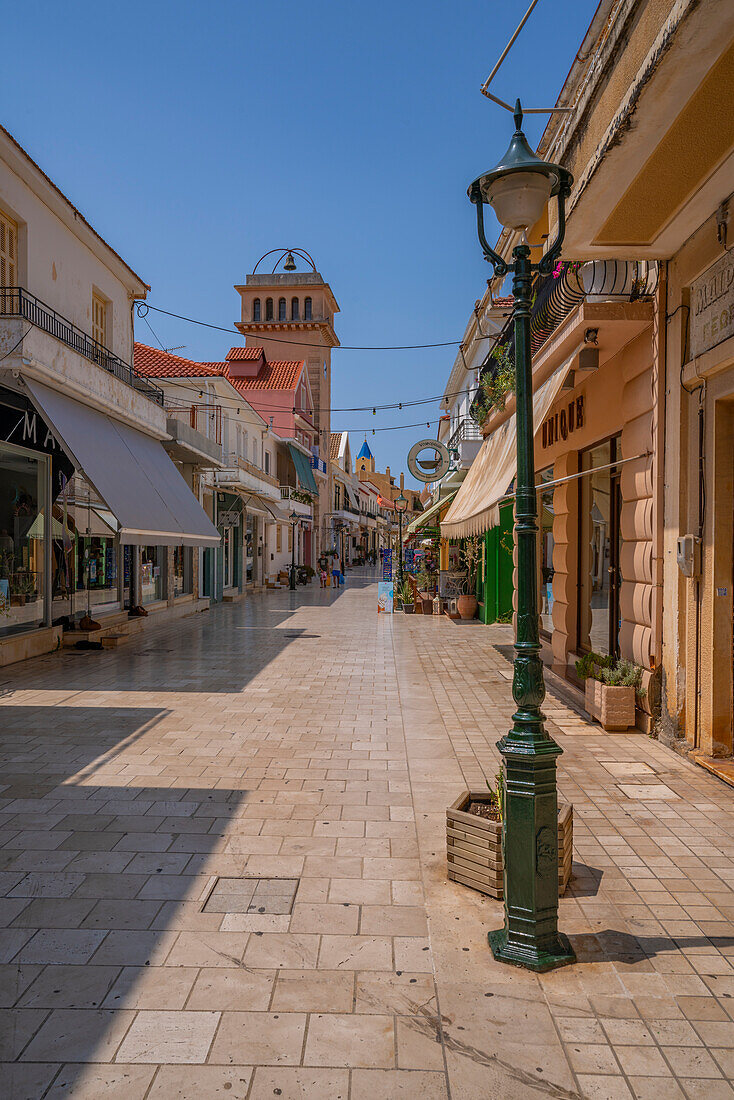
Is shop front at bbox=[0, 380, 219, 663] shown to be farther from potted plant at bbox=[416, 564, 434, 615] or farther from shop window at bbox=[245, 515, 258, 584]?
shop window at bbox=[245, 515, 258, 584]

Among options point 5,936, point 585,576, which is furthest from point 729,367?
point 5,936

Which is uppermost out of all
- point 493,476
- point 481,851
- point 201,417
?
point 201,417

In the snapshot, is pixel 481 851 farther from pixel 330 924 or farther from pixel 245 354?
pixel 245 354

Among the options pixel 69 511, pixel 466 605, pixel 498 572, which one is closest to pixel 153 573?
pixel 69 511

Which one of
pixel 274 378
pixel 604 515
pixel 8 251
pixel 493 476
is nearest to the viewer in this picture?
pixel 604 515

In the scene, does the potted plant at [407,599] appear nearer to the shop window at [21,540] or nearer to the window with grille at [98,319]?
the window with grille at [98,319]

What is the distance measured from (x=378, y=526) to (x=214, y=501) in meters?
63.1

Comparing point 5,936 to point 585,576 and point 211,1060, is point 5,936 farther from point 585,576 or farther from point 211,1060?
point 585,576

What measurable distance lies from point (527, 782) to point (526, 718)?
0.95 feet

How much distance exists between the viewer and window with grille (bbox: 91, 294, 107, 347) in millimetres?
14697

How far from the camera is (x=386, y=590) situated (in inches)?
853

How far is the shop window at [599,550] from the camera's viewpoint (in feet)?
30.6

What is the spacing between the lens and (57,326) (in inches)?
496

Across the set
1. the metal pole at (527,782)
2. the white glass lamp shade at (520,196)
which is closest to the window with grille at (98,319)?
the white glass lamp shade at (520,196)
